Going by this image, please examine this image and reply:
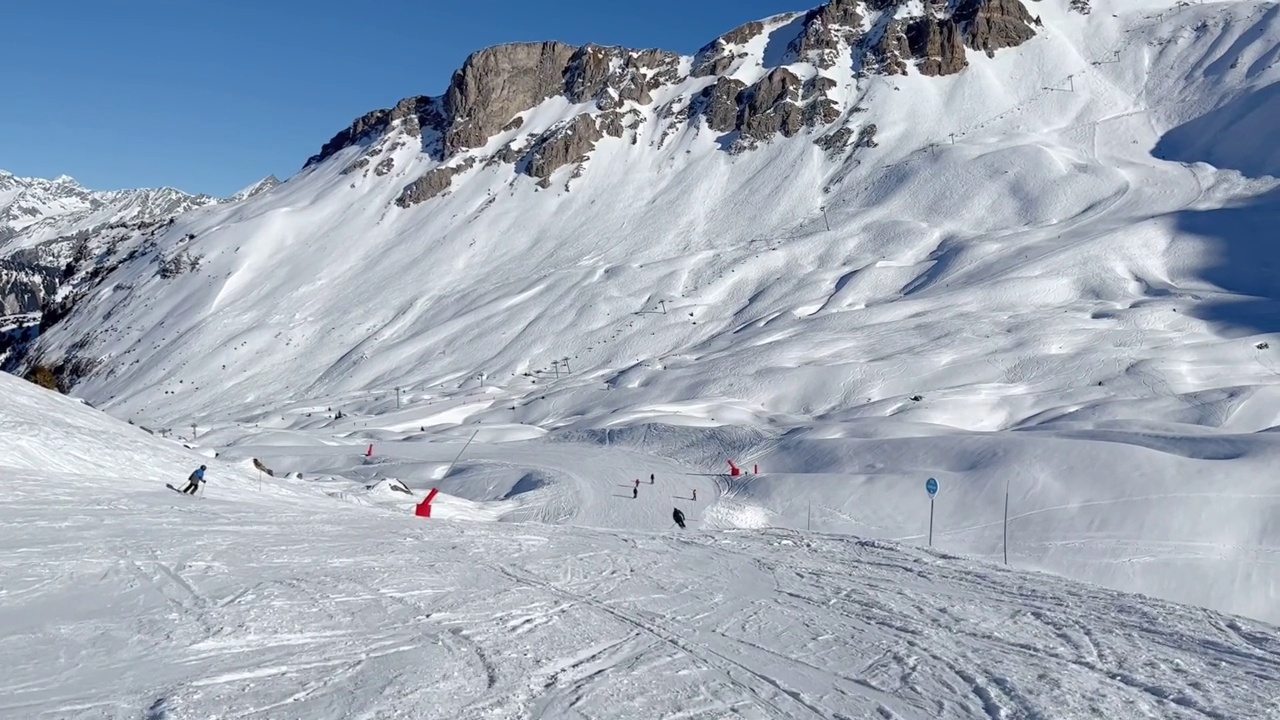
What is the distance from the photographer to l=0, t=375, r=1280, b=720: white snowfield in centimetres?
915

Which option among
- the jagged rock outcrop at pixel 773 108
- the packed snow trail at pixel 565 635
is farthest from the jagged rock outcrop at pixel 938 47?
the packed snow trail at pixel 565 635

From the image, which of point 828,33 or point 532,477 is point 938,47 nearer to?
point 828,33

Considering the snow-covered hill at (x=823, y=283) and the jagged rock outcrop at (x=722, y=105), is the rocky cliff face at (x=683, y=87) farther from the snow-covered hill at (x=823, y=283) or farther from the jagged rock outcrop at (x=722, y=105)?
the snow-covered hill at (x=823, y=283)

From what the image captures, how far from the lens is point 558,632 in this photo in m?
11.7

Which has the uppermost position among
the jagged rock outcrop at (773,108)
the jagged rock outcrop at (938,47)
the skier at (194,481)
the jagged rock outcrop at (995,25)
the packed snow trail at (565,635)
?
the jagged rock outcrop at (995,25)

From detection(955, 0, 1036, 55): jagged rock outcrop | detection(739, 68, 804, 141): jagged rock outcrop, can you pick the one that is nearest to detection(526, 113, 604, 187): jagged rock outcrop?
detection(739, 68, 804, 141): jagged rock outcrop

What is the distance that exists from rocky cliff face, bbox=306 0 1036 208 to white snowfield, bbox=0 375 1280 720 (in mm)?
114068

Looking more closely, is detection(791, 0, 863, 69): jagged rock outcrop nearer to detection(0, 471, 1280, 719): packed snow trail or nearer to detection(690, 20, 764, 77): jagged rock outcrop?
detection(690, 20, 764, 77): jagged rock outcrop

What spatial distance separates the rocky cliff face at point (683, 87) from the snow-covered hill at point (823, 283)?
62 cm

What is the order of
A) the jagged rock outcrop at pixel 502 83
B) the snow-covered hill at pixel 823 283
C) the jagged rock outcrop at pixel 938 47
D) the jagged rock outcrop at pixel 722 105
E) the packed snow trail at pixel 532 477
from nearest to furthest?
the snow-covered hill at pixel 823 283 < the packed snow trail at pixel 532 477 < the jagged rock outcrop at pixel 938 47 < the jagged rock outcrop at pixel 722 105 < the jagged rock outcrop at pixel 502 83

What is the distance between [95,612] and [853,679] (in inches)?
378

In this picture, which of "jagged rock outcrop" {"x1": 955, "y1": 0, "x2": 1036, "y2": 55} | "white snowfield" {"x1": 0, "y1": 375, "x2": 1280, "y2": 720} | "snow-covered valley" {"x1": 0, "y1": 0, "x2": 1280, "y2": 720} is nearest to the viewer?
"white snowfield" {"x1": 0, "y1": 375, "x2": 1280, "y2": 720}

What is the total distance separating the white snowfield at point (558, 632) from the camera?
Result: 9.15 m

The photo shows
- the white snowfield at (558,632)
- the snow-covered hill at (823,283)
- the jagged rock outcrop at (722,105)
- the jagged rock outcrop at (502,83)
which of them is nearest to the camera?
the white snowfield at (558,632)
